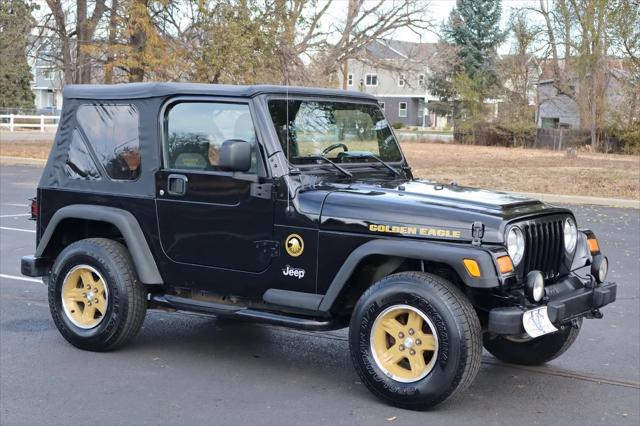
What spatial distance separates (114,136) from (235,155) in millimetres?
1312

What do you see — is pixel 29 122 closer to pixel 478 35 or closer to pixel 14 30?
pixel 14 30

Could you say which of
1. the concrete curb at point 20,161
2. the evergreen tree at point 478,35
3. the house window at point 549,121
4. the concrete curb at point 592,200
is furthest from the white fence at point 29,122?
the concrete curb at point 592,200

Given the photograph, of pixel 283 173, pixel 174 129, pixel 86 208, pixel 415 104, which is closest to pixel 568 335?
pixel 283 173

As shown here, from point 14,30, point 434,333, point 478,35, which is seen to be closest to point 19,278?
point 434,333

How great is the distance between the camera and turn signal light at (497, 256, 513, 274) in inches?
188

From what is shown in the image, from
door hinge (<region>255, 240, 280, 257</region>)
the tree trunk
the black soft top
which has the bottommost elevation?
door hinge (<region>255, 240, 280, 257</region>)

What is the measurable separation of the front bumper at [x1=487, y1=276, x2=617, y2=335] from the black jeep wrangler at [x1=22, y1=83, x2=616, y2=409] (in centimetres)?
1

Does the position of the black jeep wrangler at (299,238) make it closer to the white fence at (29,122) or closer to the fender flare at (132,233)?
the fender flare at (132,233)

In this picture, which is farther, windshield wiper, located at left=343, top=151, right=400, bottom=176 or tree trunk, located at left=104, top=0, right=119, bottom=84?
tree trunk, located at left=104, top=0, right=119, bottom=84

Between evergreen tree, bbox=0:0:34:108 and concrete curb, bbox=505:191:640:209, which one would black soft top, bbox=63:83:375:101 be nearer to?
concrete curb, bbox=505:191:640:209

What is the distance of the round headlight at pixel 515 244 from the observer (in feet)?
16.1

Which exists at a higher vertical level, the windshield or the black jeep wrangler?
the windshield

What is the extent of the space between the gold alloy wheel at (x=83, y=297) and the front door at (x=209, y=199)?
2.06 ft

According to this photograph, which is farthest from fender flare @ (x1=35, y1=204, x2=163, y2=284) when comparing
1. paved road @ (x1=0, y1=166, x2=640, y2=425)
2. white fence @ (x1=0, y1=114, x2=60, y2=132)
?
white fence @ (x1=0, y1=114, x2=60, y2=132)
